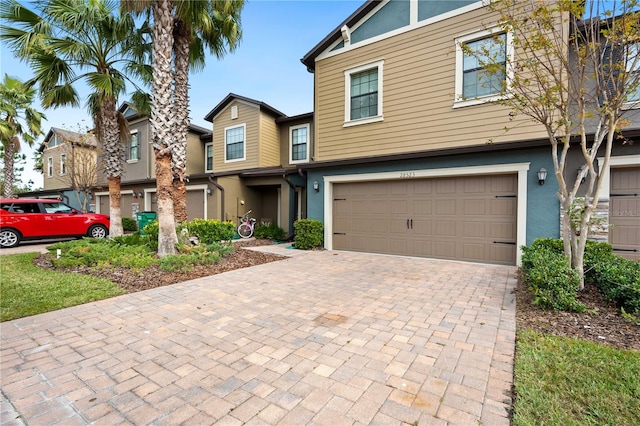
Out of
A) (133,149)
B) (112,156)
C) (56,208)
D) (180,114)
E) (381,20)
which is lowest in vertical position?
(56,208)

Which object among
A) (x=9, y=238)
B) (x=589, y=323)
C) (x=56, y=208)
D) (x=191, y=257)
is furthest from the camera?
(x=56, y=208)

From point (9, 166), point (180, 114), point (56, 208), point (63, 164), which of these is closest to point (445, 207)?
point (180, 114)

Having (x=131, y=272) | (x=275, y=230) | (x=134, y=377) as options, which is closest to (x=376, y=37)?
(x=275, y=230)

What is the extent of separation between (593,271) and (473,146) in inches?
140

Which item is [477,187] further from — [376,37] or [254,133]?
[254,133]

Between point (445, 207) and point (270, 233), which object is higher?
point (445, 207)

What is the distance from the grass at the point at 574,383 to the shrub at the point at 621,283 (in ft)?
4.19

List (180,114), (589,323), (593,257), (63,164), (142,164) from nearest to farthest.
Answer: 1. (589,323)
2. (593,257)
3. (180,114)
4. (142,164)
5. (63,164)

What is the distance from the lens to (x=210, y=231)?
30.9ft

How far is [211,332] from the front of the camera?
338 cm

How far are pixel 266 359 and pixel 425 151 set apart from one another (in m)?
6.71

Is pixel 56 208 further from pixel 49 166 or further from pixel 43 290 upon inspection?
pixel 49 166

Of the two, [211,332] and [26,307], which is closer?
[211,332]

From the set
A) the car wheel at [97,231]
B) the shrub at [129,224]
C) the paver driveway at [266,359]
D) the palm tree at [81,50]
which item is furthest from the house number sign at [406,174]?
the shrub at [129,224]
